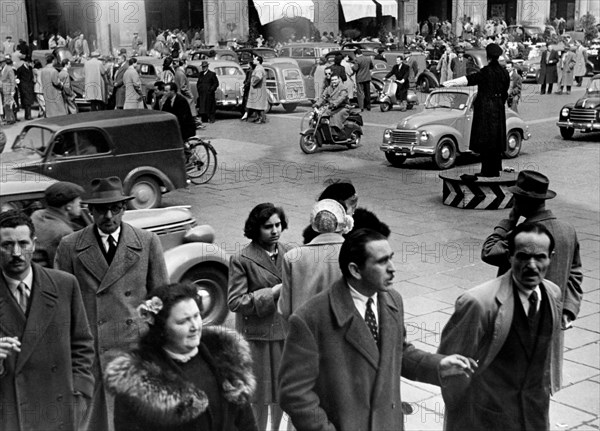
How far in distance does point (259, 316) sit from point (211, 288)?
268 cm

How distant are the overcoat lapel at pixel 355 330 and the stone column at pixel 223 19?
38.0 m

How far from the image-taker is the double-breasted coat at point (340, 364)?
3.80 m

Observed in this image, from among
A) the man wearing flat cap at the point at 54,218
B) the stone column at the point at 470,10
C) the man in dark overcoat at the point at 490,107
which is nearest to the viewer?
the man wearing flat cap at the point at 54,218

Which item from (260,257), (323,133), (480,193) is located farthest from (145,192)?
(260,257)

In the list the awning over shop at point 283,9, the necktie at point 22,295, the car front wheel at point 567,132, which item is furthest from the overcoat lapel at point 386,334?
the awning over shop at point 283,9

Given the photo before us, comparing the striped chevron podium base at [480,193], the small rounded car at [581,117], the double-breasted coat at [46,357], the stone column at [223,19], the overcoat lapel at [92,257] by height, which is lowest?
the striped chevron podium base at [480,193]

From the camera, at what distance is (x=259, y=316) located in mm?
5371

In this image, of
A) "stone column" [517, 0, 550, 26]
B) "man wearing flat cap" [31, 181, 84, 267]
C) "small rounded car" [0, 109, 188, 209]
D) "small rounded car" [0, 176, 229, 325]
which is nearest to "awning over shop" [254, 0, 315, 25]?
"stone column" [517, 0, 550, 26]

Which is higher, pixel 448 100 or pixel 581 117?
pixel 448 100

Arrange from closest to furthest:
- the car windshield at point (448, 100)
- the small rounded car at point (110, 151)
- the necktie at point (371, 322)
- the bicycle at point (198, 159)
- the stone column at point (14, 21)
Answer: the necktie at point (371, 322) < the small rounded car at point (110, 151) < the bicycle at point (198, 159) < the car windshield at point (448, 100) < the stone column at point (14, 21)

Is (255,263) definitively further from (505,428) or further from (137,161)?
(137,161)

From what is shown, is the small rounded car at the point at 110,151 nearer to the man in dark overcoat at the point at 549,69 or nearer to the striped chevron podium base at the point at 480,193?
the striped chevron podium base at the point at 480,193

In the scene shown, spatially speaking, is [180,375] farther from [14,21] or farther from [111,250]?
[14,21]

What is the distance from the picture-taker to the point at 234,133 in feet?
70.9
